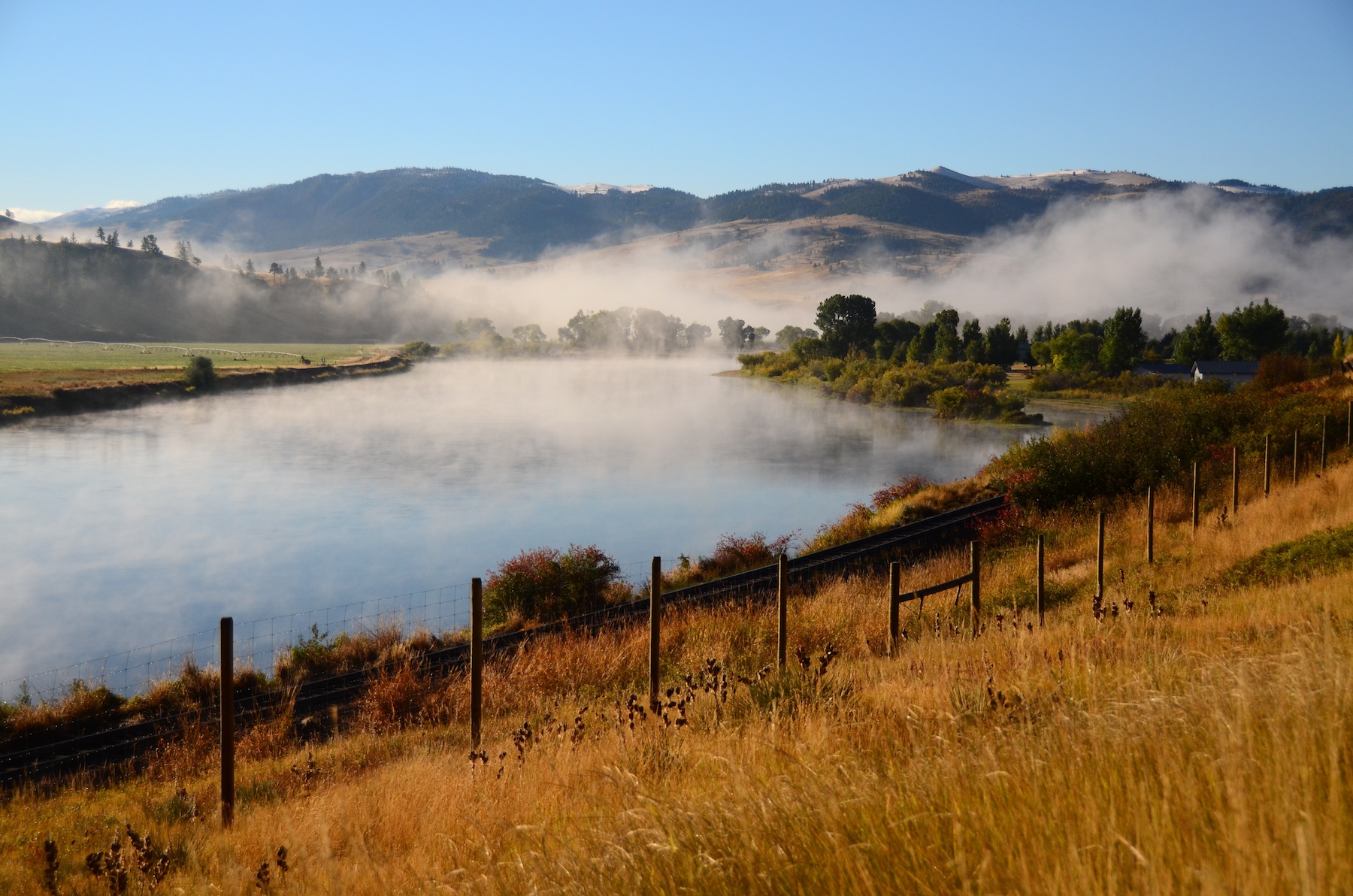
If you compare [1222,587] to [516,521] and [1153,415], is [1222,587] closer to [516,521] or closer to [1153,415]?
[1153,415]

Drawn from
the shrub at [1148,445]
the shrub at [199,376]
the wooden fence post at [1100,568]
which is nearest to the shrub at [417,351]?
the shrub at [199,376]

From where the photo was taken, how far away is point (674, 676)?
1209cm

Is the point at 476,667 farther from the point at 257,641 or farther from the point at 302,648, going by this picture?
the point at 257,641

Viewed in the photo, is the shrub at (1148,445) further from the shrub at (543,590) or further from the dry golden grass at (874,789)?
the dry golden grass at (874,789)

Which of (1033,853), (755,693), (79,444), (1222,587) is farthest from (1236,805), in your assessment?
(79,444)

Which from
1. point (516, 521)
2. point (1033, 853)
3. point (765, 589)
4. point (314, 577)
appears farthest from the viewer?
point (516, 521)

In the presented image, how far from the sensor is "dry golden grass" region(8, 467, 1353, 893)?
292 centimetres

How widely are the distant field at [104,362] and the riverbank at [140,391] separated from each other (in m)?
1.08

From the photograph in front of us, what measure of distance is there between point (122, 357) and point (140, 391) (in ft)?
182

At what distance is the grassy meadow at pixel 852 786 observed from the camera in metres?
2.95

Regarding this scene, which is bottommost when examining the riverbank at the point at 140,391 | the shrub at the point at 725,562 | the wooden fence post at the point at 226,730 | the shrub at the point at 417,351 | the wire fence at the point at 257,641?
the wire fence at the point at 257,641

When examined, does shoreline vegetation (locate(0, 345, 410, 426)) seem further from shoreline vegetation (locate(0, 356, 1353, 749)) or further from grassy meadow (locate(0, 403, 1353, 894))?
grassy meadow (locate(0, 403, 1353, 894))

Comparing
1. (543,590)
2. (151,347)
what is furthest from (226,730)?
(151,347)

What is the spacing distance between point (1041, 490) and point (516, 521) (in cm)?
2381
